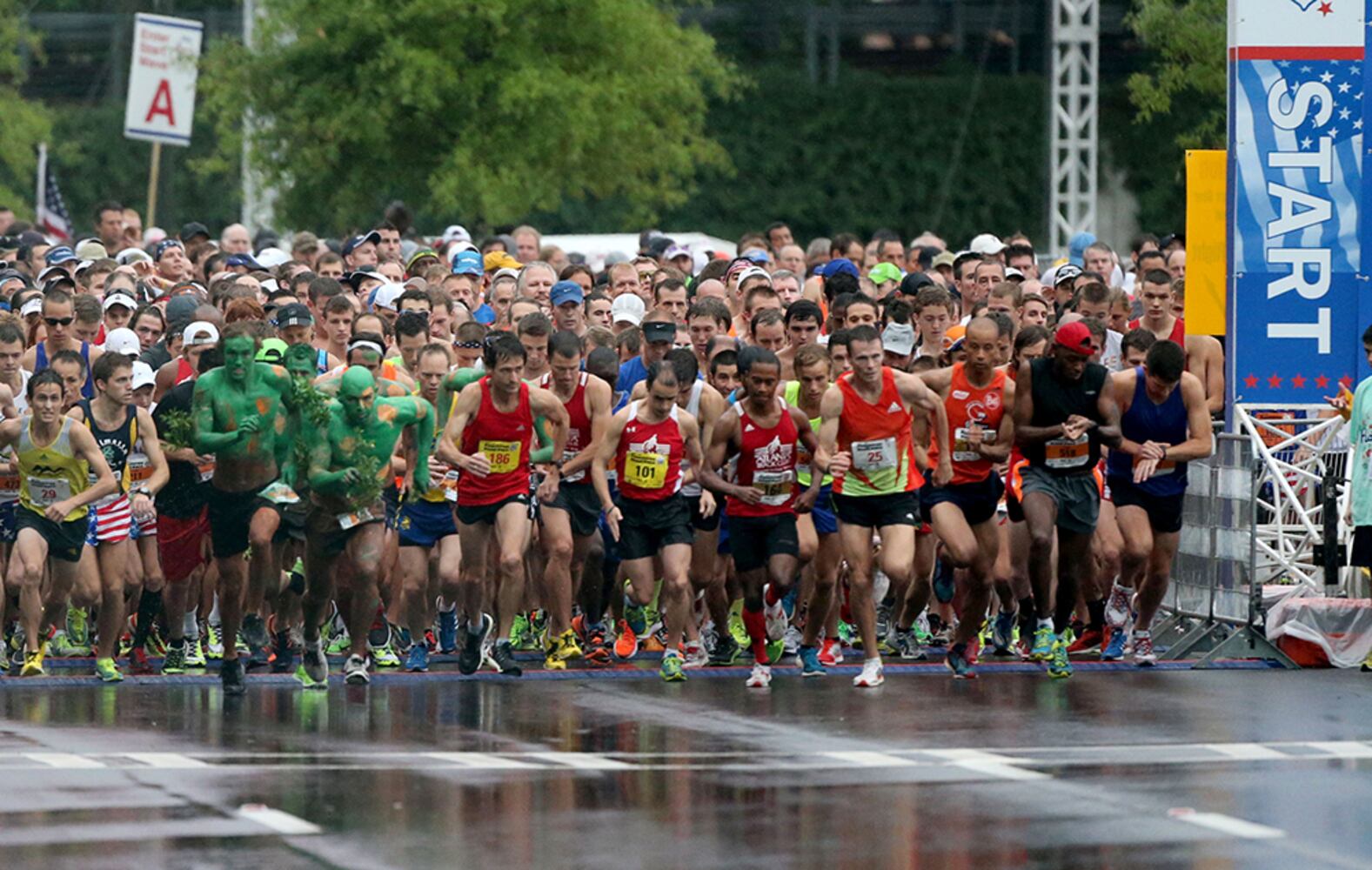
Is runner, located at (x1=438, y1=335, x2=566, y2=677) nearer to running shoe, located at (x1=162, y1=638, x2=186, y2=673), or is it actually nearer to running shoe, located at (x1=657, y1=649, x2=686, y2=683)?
running shoe, located at (x1=657, y1=649, x2=686, y2=683)

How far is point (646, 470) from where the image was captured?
14.2 meters

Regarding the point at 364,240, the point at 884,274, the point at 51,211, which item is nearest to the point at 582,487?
the point at 884,274

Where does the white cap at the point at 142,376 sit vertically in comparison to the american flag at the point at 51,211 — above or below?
below

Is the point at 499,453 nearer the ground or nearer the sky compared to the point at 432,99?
nearer the ground

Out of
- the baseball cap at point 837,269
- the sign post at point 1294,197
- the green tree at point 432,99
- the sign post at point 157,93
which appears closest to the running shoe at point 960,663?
the sign post at point 1294,197

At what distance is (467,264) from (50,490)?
19.5 ft

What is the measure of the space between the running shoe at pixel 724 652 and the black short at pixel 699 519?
26.2 inches

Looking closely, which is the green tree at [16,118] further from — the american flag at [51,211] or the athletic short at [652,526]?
the athletic short at [652,526]

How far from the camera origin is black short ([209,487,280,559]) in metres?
13.4

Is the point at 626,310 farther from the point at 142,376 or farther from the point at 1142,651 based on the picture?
the point at 1142,651

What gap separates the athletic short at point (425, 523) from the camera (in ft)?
47.6

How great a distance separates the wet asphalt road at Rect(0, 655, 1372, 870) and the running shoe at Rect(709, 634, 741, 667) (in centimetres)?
54

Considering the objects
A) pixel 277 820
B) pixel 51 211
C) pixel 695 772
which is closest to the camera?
pixel 277 820

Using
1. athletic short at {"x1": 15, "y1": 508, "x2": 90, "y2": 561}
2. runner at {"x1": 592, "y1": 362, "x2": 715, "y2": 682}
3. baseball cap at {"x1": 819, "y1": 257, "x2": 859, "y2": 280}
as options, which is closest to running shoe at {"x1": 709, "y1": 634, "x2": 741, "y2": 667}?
runner at {"x1": 592, "y1": 362, "x2": 715, "y2": 682}
